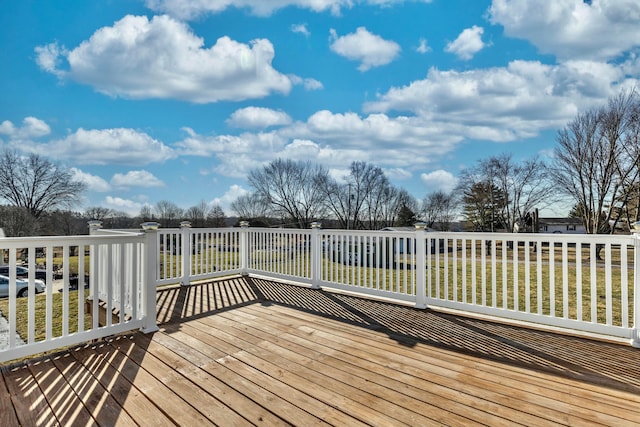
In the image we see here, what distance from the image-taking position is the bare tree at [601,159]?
13898mm

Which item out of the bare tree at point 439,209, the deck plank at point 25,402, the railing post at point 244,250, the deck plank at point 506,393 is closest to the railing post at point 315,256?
the railing post at point 244,250

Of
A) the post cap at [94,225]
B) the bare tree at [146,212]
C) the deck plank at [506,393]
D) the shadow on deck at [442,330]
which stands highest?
the bare tree at [146,212]

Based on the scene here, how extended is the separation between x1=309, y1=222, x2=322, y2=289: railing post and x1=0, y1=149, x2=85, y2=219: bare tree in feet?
84.6

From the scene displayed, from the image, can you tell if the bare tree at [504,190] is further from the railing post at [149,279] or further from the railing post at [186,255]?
the railing post at [149,279]

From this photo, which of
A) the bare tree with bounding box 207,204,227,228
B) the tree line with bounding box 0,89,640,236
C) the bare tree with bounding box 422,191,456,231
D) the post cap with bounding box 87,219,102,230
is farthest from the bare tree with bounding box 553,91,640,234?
the bare tree with bounding box 207,204,227,228

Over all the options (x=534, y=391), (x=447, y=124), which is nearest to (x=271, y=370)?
(x=534, y=391)

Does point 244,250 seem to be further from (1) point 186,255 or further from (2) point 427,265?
(2) point 427,265

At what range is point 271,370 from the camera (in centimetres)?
226

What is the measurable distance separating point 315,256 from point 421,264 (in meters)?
1.63

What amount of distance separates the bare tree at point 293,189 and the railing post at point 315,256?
23322mm

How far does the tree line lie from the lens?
48.7 feet

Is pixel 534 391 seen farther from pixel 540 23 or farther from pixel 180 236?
pixel 540 23

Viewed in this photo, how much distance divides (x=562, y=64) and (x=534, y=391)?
13.9 m

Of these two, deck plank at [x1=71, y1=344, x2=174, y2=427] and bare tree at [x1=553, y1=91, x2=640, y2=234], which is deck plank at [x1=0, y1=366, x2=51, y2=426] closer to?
deck plank at [x1=71, y1=344, x2=174, y2=427]
